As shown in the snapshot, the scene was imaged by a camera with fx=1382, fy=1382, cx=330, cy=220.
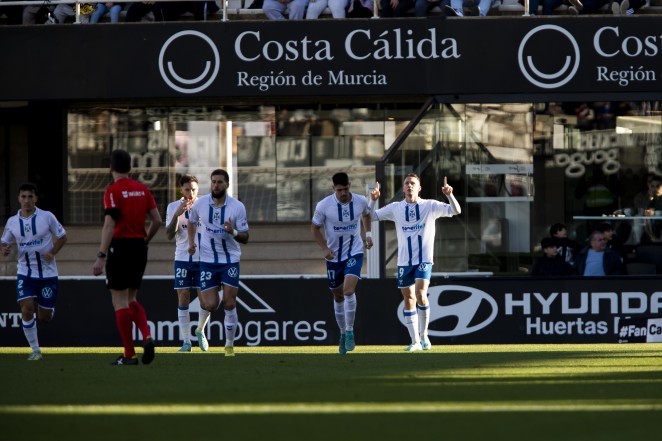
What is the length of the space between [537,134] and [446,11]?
293 cm

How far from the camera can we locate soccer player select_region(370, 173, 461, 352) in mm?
17219

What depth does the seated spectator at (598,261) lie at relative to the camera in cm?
2117

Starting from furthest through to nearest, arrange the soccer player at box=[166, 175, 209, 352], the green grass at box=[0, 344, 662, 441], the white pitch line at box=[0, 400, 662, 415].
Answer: the soccer player at box=[166, 175, 209, 352] < the white pitch line at box=[0, 400, 662, 415] < the green grass at box=[0, 344, 662, 441]

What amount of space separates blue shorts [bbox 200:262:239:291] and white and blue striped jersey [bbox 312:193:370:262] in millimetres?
1158

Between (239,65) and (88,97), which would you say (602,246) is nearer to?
(239,65)

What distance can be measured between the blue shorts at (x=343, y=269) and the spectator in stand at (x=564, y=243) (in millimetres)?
6281

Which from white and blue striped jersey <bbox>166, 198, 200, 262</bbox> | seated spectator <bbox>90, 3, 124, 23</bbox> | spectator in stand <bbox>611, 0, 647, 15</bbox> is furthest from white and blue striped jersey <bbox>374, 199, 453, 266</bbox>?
seated spectator <bbox>90, 3, 124, 23</bbox>

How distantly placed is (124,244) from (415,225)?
5.13 metres

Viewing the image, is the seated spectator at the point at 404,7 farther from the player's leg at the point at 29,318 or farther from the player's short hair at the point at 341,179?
the player's leg at the point at 29,318

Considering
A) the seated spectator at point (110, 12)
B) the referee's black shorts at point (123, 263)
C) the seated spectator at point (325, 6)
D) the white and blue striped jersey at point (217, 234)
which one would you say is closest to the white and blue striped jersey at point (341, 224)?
the white and blue striped jersey at point (217, 234)

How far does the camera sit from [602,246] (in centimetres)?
2172

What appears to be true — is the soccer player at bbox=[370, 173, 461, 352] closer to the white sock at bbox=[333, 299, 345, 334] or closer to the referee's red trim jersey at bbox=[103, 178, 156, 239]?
the white sock at bbox=[333, 299, 345, 334]

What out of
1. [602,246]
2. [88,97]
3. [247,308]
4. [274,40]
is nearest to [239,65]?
[274,40]

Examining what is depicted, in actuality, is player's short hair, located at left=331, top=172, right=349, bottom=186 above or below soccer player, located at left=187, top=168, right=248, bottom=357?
above
